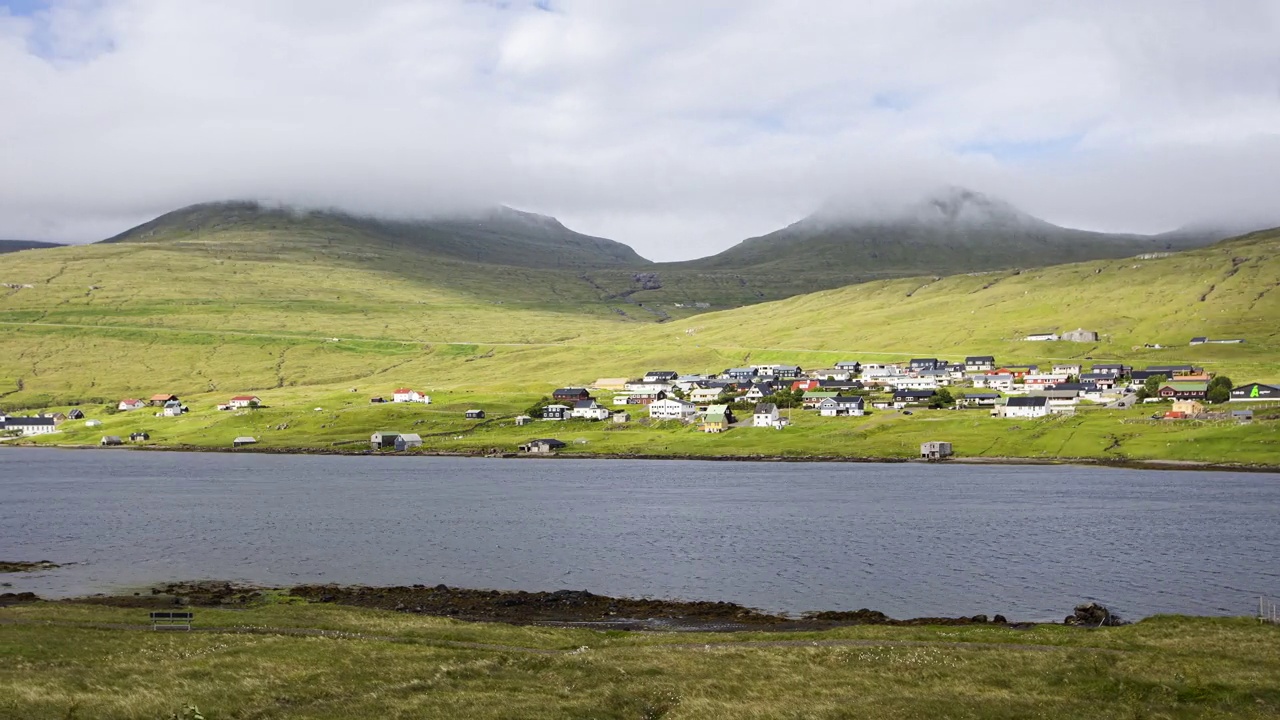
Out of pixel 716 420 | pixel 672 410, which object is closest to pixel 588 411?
pixel 672 410

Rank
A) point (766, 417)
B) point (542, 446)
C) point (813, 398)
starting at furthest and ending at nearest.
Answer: point (813, 398) → point (766, 417) → point (542, 446)

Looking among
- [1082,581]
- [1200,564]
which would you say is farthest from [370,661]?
[1200,564]

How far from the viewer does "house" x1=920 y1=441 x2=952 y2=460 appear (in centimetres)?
14712

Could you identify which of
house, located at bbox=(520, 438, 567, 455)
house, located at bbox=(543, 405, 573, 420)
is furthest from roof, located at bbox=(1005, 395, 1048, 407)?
house, located at bbox=(543, 405, 573, 420)

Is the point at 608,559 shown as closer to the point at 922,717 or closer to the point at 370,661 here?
the point at 370,661

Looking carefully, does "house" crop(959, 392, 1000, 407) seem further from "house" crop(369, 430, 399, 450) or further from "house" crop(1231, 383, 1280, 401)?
"house" crop(369, 430, 399, 450)

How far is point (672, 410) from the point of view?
19400 cm

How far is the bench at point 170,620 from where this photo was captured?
41.7 meters

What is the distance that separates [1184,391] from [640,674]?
533 ft

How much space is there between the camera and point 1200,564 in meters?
67.1

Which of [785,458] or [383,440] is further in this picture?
[383,440]

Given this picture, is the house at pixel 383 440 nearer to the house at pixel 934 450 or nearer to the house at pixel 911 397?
the house at pixel 934 450

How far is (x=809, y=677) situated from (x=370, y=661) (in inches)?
546

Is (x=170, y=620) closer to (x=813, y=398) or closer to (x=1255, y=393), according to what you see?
(x=813, y=398)
